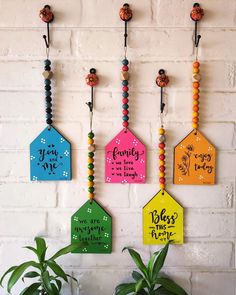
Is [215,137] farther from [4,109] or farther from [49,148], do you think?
[4,109]

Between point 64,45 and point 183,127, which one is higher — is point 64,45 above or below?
above

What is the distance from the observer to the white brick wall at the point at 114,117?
2.78ft

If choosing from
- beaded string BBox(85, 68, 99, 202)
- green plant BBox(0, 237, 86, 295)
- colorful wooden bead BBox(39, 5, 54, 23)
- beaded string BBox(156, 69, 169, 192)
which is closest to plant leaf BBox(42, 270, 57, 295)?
green plant BBox(0, 237, 86, 295)

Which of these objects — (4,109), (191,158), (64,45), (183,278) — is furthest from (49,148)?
(183,278)

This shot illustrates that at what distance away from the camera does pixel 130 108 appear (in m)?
0.87

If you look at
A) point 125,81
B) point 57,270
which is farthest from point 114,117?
point 57,270

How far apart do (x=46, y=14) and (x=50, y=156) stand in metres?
0.38

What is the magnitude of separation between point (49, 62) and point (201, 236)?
2.10 ft

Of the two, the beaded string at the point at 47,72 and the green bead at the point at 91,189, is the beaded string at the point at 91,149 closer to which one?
the green bead at the point at 91,189

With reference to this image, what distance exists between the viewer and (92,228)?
89 cm

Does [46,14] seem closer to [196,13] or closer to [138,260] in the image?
[196,13]

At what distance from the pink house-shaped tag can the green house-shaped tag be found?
95 mm

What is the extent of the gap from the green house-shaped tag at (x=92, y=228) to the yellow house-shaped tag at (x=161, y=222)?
0.35 ft

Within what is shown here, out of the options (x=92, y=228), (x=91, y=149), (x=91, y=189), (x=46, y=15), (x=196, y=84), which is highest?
(x=46, y=15)
